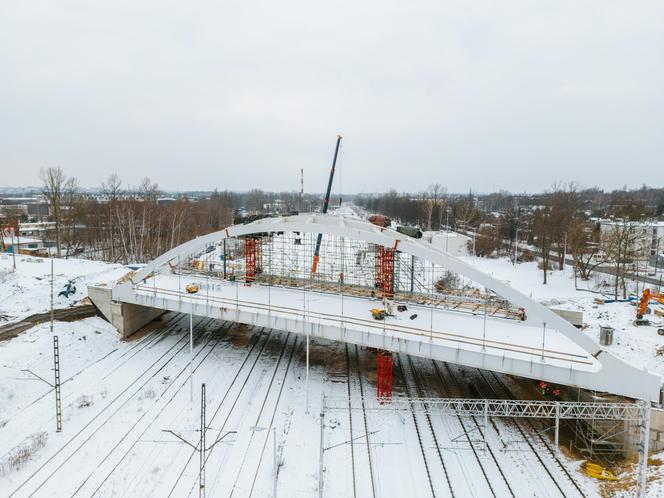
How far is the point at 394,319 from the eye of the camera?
22266mm

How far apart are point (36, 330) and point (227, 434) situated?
1633cm

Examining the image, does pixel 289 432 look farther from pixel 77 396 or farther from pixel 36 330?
pixel 36 330

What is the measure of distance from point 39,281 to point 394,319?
1069 inches

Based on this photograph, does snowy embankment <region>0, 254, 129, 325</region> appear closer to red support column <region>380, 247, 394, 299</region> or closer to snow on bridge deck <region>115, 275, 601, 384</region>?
snow on bridge deck <region>115, 275, 601, 384</region>

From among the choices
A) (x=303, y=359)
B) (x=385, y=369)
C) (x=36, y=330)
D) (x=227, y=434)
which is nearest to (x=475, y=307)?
(x=385, y=369)

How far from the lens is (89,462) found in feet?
52.7

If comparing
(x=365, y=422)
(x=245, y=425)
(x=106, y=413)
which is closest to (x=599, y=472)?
(x=365, y=422)

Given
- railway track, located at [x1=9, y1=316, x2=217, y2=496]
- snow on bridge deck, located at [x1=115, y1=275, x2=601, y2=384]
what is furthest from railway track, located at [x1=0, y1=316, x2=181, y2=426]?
snow on bridge deck, located at [x1=115, y1=275, x2=601, y2=384]

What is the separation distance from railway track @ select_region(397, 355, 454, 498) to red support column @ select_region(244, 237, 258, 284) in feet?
36.5

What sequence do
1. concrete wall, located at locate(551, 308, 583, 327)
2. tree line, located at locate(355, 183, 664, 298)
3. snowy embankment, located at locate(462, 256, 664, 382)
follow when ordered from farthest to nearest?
tree line, located at locate(355, 183, 664, 298), concrete wall, located at locate(551, 308, 583, 327), snowy embankment, located at locate(462, 256, 664, 382)

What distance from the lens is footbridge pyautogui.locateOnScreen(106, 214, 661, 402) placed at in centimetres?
1722

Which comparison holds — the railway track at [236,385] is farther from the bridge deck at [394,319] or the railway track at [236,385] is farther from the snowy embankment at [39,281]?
the snowy embankment at [39,281]

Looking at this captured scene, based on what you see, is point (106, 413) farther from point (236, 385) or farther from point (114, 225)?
point (114, 225)

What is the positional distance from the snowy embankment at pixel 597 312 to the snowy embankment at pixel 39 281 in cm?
3069
